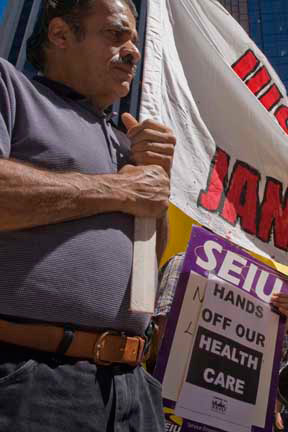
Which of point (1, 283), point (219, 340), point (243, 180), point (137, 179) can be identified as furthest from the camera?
point (243, 180)

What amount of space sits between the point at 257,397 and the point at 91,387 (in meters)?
1.16

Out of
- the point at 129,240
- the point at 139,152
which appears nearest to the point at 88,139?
the point at 139,152

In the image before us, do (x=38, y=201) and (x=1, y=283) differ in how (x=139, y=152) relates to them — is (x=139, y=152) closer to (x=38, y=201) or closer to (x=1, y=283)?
(x=38, y=201)

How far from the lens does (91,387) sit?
3.39 ft

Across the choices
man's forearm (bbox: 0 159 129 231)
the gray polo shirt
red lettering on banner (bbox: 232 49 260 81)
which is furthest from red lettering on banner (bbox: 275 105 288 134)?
man's forearm (bbox: 0 159 129 231)

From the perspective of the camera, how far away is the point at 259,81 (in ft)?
8.23

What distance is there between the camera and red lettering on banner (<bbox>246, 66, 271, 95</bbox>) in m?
2.47

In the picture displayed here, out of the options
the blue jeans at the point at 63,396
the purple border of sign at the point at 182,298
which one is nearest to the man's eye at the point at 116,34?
the purple border of sign at the point at 182,298

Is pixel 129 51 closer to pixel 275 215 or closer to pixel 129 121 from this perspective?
pixel 129 121

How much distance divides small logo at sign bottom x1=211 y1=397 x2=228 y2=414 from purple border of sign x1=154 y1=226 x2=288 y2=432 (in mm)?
70

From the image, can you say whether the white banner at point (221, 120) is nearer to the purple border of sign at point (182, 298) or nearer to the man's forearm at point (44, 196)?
the purple border of sign at point (182, 298)

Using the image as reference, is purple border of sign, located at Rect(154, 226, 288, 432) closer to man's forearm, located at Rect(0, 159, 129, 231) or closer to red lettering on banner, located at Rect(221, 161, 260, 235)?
red lettering on banner, located at Rect(221, 161, 260, 235)

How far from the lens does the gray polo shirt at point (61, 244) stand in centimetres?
102

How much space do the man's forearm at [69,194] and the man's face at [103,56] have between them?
37cm
